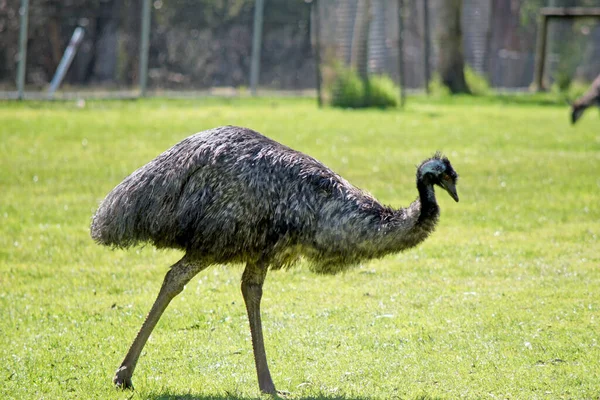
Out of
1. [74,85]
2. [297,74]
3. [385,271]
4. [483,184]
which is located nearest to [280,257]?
[385,271]

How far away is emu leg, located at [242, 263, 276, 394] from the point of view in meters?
6.55

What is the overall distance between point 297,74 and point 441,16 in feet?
15.7

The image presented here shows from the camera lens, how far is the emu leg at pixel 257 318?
655 centimetres

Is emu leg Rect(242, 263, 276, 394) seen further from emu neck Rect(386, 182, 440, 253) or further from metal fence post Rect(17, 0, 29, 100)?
metal fence post Rect(17, 0, 29, 100)

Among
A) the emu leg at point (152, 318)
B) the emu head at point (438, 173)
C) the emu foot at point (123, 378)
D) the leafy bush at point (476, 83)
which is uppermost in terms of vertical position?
the emu head at point (438, 173)

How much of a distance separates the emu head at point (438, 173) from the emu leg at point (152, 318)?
1483 mm

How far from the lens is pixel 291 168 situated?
6.64 meters

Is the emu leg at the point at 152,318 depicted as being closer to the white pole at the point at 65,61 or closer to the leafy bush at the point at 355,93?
the white pole at the point at 65,61

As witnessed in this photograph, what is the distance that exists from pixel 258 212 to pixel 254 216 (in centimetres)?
3

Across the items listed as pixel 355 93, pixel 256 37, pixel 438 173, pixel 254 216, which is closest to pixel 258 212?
pixel 254 216

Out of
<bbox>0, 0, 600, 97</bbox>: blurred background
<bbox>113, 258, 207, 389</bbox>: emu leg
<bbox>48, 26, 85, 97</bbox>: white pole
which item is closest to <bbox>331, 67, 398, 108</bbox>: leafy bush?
<bbox>0, 0, 600, 97</bbox>: blurred background

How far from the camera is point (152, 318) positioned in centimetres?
659

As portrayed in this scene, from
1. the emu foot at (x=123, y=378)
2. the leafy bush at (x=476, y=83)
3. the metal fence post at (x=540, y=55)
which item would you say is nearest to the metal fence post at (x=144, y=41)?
the leafy bush at (x=476, y=83)

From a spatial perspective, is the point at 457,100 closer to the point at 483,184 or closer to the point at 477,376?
the point at 483,184
